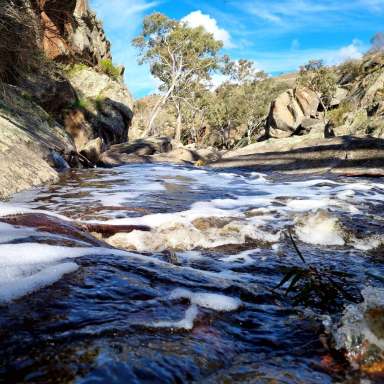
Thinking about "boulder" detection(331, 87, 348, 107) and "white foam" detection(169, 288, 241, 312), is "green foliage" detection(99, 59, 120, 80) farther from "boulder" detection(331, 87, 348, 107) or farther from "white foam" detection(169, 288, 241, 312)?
"white foam" detection(169, 288, 241, 312)

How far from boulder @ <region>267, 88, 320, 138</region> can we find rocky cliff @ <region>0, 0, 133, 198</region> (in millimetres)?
14867

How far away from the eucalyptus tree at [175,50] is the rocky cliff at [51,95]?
11.3ft

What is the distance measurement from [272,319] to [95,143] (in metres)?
14.1

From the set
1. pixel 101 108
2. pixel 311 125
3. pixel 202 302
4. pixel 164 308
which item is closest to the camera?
pixel 164 308

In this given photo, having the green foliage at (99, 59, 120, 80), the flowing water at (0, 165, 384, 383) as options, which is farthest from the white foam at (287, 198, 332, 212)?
the green foliage at (99, 59, 120, 80)

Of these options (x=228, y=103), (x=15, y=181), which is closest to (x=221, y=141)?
(x=228, y=103)

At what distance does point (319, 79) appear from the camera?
1393 inches

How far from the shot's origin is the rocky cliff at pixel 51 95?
295 inches

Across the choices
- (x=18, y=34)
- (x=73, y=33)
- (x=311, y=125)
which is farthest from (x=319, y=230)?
(x=311, y=125)

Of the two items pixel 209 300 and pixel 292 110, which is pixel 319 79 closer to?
pixel 292 110

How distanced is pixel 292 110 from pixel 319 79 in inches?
144

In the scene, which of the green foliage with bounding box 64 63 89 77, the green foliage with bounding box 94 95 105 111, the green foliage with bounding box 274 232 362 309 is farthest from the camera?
the green foliage with bounding box 64 63 89 77

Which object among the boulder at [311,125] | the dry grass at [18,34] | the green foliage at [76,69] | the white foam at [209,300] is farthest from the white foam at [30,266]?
the boulder at [311,125]

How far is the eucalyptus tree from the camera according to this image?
101 feet
